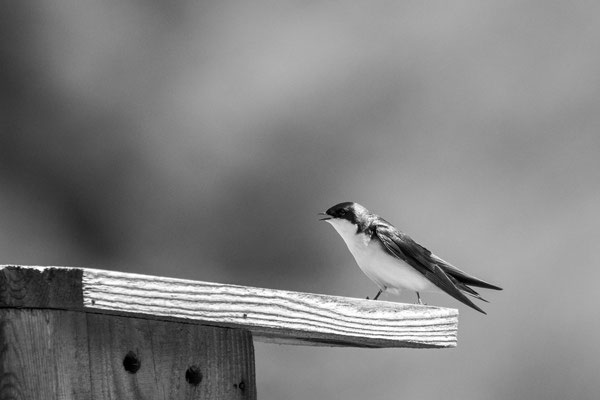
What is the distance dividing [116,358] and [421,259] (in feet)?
5.24

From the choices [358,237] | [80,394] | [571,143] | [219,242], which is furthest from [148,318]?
[571,143]

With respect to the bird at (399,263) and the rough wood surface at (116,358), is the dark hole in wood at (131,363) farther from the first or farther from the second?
the bird at (399,263)

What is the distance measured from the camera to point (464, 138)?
886cm

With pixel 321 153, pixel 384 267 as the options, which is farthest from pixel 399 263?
pixel 321 153

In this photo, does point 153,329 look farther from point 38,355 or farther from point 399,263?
point 399,263

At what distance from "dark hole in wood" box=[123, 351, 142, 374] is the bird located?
1.40 m

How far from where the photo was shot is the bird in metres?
3.50

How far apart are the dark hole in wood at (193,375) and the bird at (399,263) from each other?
4.11 ft

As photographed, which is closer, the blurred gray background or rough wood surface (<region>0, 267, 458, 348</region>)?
rough wood surface (<region>0, 267, 458, 348</region>)

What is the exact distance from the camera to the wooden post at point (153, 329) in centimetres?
194

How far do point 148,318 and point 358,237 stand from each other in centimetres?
167

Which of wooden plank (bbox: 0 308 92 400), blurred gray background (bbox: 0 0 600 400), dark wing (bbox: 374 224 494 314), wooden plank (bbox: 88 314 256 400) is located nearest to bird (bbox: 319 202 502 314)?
dark wing (bbox: 374 224 494 314)

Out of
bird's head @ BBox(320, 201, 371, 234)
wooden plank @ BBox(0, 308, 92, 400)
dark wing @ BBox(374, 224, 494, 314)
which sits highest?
bird's head @ BBox(320, 201, 371, 234)

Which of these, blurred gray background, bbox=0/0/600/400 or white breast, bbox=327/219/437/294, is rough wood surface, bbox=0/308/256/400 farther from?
blurred gray background, bbox=0/0/600/400
